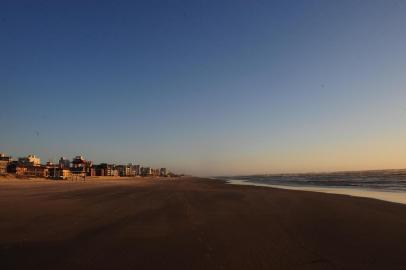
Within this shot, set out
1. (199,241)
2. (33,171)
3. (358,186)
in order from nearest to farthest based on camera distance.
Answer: (199,241), (358,186), (33,171)

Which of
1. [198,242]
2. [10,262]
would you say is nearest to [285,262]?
[198,242]

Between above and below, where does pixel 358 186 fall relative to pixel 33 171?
below

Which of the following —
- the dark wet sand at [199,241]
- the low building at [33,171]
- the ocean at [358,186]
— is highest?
the low building at [33,171]

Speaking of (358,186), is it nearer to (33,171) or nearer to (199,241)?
(199,241)

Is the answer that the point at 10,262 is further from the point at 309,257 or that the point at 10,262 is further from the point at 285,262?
the point at 309,257

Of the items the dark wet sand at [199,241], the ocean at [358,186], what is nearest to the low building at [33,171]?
the ocean at [358,186]

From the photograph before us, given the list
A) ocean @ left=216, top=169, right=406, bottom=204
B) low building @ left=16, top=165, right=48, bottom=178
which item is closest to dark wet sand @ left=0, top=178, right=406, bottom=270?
ocean @ left=216, top=169, right=406, bottom=204

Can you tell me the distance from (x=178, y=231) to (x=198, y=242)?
1628 millimetres

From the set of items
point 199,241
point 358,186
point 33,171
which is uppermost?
point 33,171

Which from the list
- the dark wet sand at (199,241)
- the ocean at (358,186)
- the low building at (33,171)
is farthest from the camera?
the low building at (33,171)

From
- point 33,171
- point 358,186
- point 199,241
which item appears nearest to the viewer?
point 199,241

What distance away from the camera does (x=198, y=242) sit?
917cm

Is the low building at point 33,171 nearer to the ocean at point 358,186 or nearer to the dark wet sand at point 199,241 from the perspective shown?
the ocean at point 358,186

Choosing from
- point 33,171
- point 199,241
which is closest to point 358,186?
point 199,241
